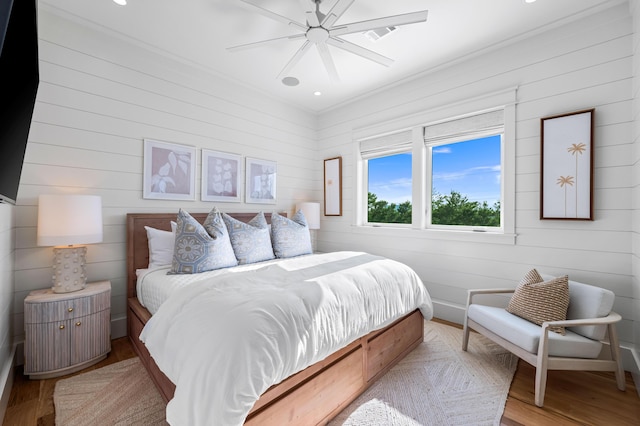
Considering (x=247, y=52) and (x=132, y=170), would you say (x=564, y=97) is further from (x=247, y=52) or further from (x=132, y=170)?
(x=132, y=170)

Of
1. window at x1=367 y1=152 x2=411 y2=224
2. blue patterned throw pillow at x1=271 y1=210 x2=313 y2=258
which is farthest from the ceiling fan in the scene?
blue patterned throw pillow at x1=271 y1=210 x2=313 y2=258

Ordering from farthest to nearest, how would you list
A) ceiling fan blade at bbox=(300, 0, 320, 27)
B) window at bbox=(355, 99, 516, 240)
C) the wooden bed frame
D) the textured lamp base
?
window at bbox=(355, 99, 516, 240) → the textured lamp base → ceiling fan blade at bbox=(300, 0, 320, 27) → the wooden bed frame

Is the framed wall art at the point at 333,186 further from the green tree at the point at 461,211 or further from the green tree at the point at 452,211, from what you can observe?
the green tree at the point at 461,211

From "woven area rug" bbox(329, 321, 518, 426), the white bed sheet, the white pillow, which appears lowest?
"woven area rug" bbox(329, 321, 518, 426)

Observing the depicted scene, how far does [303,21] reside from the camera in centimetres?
248

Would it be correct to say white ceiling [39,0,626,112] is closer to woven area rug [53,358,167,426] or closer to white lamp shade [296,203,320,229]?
white lamp shade [296,203,320,229]

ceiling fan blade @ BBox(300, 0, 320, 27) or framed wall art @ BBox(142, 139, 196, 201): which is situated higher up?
ceiling fan blade @ BBox(300, 0, 320, 27)

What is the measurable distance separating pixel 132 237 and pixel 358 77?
303 centimetres

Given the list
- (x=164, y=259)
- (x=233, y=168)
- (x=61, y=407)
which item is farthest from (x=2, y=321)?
(x=233, y=168)

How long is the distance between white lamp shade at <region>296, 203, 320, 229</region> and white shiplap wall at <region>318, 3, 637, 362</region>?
1.21m

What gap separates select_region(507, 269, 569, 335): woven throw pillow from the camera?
2004 mm

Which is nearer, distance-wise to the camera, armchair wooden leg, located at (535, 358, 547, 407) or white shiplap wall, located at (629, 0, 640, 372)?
armchair wooden leg, located at (535, 358, 547, 407)

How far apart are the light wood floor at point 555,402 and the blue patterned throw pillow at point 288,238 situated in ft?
6.52

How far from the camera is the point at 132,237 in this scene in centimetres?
265
